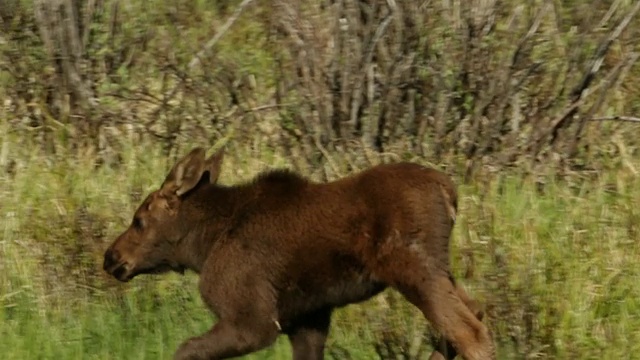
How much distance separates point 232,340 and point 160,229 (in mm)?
819

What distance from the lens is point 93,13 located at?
34.9ft

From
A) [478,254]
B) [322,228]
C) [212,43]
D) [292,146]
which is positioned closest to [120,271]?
[322,228]

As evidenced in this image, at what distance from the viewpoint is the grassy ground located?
735 cm

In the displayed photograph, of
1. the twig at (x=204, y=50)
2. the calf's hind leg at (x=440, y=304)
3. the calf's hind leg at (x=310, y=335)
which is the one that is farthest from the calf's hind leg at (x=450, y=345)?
the twig at (x=204, y=50)

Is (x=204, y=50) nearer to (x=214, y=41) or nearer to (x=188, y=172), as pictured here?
(x=214, y=41)

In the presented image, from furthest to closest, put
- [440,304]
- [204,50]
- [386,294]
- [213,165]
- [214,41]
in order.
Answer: [214,41]
[204,50]
[386,294]
[213,165]
[440,304]

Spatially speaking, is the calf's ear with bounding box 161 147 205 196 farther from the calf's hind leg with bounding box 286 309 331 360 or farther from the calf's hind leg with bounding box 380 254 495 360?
the calf's hind leg with bounding box 380 254 495 360

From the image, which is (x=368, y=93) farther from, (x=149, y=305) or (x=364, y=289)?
(x=364, y=289)

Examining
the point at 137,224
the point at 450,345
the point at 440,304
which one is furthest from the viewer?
the point at 137,224

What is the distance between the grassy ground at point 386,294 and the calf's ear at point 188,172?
0.80 meters

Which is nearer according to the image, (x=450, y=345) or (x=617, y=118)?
(x=450, y=345)

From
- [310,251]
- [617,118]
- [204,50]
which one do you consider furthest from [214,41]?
[310,251]

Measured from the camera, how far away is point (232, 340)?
6633mm

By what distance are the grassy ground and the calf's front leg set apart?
27.3 inches
